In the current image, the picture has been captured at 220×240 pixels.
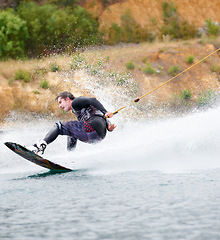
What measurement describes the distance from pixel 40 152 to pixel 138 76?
64.4 feet

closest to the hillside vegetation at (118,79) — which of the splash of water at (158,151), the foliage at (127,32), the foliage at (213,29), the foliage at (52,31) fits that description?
the foliage at (52,31)

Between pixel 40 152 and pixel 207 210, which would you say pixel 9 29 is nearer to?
pixel 40 152

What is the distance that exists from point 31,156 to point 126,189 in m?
2.04

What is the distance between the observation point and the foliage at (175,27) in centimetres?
3550

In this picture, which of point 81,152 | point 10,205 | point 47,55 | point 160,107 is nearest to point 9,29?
point 47,55

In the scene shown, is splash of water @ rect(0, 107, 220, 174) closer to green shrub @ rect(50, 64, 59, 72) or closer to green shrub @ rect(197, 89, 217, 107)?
green shrub @ rect(197, 89, 217, 107)

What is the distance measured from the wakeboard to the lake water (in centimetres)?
17

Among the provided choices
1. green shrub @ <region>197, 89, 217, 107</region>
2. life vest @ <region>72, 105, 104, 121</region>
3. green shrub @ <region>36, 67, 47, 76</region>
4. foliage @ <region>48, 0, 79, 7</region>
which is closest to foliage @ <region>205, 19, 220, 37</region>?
green shrub @ <region>197, 89, 217, 107</region>

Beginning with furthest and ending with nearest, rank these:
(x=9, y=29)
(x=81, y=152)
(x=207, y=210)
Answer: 1. (x=9, y=29)
2. (x=81, y=152)
3. (x=207, y=210)

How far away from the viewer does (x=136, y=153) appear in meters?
9.54

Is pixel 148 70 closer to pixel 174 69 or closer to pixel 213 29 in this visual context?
pixel 174 69

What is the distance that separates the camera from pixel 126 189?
722 cm

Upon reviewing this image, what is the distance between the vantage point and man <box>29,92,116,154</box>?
8.52 m

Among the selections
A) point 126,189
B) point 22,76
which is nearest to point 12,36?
point 22,76
